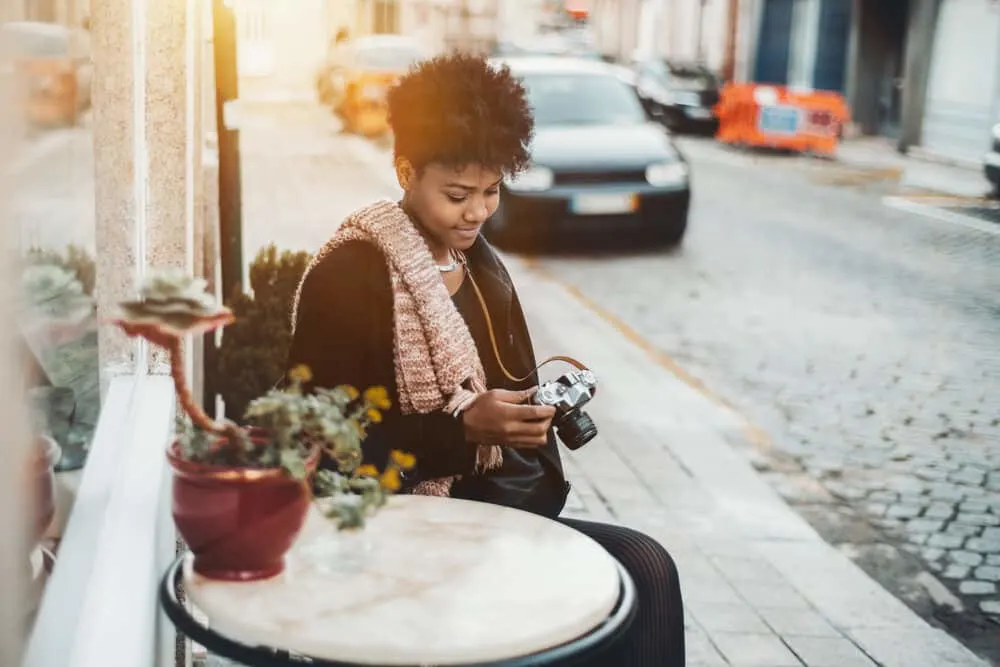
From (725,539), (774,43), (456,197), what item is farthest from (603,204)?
(774,43)

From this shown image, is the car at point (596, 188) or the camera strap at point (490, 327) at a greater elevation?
the camera strap at point (490, 327)

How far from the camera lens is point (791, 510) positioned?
561 centimetres

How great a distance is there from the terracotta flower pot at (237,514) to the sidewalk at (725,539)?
2259 millimetres

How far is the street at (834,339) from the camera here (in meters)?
5.20

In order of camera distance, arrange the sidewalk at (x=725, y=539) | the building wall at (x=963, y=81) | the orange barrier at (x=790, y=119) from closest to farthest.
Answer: the sidewalk at (x=725, y=539), the building wall at (x=963, y=81), the orange barrier at (x=790, y=119)

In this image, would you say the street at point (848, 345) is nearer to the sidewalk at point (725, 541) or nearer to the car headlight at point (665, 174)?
the sidewalk at point (725, 541)

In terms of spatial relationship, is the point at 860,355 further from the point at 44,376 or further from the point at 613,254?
the point at 44,376

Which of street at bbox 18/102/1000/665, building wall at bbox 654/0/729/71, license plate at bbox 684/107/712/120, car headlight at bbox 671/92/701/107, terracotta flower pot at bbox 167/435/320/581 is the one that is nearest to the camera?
terracotta flower pot at bbox 167/435/320/581

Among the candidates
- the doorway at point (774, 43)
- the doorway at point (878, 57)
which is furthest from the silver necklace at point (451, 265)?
the doorway at point (774, 43)

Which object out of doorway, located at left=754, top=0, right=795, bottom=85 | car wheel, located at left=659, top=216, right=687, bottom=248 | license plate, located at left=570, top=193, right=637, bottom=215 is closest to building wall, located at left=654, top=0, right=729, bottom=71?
doorway, located at left=754, top=0, right=795, bottom=85

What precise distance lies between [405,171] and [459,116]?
0.67 ft

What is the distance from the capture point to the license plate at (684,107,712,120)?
26375 mm

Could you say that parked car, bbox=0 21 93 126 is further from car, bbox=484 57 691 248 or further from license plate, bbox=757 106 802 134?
license plate, bbox=757 106 802 134

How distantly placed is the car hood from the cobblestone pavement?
3.06 ft
